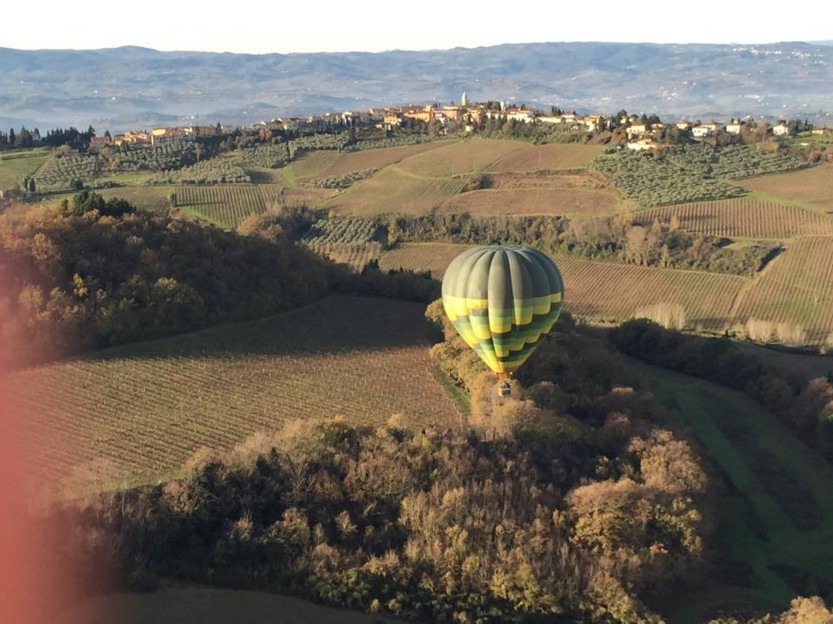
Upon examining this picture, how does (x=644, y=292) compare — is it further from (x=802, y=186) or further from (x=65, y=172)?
(x=65, y=172)

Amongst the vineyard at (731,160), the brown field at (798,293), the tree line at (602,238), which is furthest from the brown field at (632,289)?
the vineyard at (731,160)

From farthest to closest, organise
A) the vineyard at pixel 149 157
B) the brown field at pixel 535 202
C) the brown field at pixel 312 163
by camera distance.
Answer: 1. the brown field at pixel 312 163
2. the vineyard at pixel 149 157
3. the brown field at pixel 535 202

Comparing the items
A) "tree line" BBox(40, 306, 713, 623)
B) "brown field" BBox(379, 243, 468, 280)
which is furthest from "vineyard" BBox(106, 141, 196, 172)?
"tree line" BBox(40, 306, 713, 623)

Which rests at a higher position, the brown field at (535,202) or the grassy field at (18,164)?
the grassy field at (18,164)

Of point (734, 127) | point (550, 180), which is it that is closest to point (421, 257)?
point (550, 180)

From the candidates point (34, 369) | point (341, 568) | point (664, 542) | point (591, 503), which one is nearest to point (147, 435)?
point (34, 369)

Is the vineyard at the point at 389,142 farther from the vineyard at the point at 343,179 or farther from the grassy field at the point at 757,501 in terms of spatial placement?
the grassy field at the point at 757,501

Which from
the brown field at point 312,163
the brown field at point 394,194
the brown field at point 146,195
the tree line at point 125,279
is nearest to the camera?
the tree line at point 125,279
